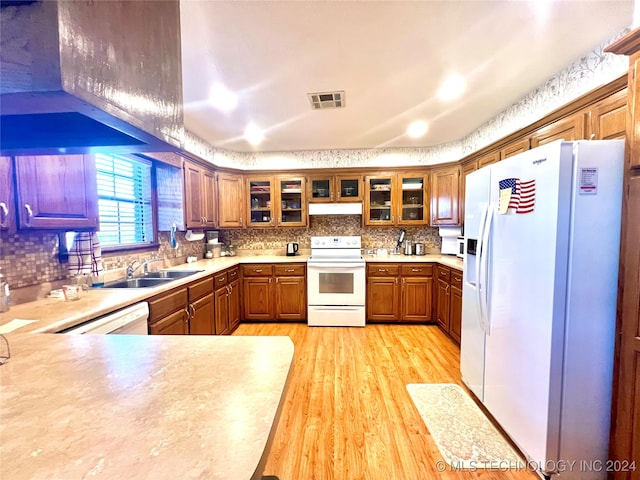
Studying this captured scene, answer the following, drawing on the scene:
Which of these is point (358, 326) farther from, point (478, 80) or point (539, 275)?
point (478, 80)

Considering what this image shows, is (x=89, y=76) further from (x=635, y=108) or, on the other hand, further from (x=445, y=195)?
(x=445, y=195)

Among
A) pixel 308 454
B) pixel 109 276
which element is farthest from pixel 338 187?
pixel 308 454

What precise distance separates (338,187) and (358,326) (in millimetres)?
1931

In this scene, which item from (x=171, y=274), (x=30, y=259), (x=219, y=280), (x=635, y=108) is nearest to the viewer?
(x=635, y=108)

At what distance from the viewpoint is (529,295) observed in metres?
1.47

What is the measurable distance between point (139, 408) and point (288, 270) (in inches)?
123

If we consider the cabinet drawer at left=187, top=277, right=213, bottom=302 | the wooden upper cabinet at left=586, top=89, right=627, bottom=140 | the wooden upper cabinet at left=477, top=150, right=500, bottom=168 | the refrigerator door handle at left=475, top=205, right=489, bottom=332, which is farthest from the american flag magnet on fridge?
the cabinet drawer at left=187, top=277, right=213, bottom=302

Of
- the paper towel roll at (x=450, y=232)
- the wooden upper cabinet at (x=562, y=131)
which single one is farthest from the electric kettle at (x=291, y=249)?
the wooden upper cabinet at (x=562, y=131)

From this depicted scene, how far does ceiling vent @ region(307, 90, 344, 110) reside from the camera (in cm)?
237

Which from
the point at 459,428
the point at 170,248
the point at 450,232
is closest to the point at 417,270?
the point at 450,232

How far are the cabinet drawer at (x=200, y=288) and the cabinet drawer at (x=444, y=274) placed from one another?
8.57ft

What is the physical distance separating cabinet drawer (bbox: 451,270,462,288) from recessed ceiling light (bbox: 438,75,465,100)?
167cm

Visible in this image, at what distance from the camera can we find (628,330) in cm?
124

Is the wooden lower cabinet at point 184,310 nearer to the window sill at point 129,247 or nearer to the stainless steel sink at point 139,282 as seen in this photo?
the stainless steel sink at point 139,282
